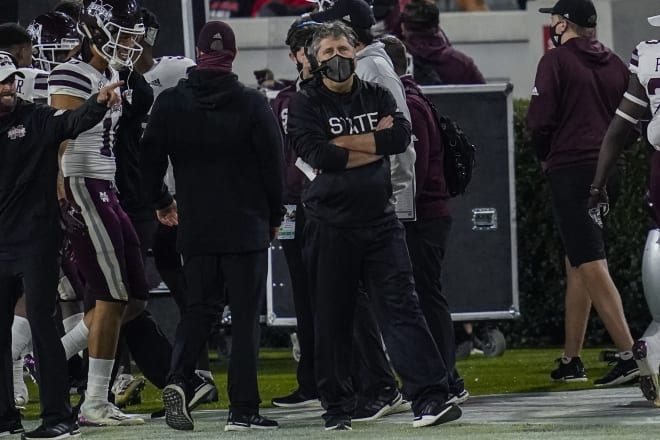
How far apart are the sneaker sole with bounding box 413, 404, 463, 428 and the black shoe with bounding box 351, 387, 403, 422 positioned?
54 cm

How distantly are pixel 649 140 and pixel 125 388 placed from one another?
324 cm

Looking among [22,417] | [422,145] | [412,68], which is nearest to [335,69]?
[422,145]

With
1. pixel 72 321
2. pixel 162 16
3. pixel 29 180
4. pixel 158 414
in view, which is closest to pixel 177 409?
pixel 158 414

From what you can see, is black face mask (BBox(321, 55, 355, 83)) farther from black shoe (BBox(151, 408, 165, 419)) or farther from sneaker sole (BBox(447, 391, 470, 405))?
black shoe (BBox(151, 408, 165, 419))

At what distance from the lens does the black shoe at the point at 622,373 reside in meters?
10.4

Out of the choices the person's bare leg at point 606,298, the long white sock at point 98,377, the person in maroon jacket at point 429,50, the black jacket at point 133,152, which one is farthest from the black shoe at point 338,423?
the person in maroon jacket at point 429,50

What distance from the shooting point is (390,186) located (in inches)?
344

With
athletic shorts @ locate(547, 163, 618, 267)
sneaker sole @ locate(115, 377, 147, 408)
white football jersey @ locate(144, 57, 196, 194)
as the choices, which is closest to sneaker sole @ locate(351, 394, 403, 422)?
sneaker sole @ locate(115, 377, 147, 408)

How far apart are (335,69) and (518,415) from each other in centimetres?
189

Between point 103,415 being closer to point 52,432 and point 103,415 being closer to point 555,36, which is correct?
point 52,432

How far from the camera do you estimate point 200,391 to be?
940cm

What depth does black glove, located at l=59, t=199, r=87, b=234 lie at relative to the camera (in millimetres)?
9102

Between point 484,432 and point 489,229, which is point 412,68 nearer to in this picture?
point 489,229

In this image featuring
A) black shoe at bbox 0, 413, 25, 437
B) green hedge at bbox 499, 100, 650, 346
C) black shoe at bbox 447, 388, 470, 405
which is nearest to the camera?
black shoe at bbox 0, 413, 25, 437
